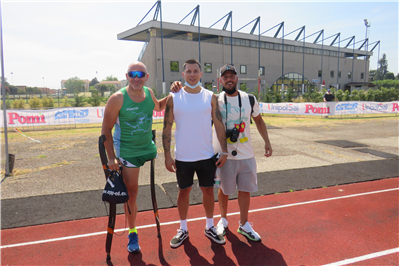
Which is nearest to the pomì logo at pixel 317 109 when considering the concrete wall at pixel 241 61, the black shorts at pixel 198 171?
the black shorts at pixel 198 171

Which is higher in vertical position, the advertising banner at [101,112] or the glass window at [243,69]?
the glass window at [243,69]

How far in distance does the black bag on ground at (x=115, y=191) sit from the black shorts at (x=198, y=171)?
2.30ft

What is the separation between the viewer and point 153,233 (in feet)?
12.0

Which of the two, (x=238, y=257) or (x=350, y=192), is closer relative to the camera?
(x=238, y=257)

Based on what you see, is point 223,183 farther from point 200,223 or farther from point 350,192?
point 350,192

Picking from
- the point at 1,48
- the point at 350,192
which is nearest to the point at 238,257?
the point at 350,192

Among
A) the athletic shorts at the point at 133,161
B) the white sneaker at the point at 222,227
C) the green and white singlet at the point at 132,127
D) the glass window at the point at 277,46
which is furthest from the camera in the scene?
the glass window at the point at 277,46

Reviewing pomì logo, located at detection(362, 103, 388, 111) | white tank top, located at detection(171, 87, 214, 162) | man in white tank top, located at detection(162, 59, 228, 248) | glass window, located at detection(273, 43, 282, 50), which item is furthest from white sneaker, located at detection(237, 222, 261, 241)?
glass window, located at detection(273, 43, 282, 50)

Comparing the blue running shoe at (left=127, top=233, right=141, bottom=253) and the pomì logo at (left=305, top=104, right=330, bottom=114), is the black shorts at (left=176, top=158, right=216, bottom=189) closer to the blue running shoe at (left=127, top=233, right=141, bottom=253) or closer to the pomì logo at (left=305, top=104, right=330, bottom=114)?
the blue running shoe at (left=127, top=233, right=141, bottom=253)

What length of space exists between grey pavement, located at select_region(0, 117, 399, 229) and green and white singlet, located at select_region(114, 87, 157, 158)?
5.71ft

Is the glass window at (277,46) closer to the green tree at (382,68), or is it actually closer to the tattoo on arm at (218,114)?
the tattoo on arm at (218,114)

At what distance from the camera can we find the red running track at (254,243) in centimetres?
305

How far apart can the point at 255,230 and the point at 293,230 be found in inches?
21.7

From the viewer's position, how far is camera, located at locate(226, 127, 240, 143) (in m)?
3.31
